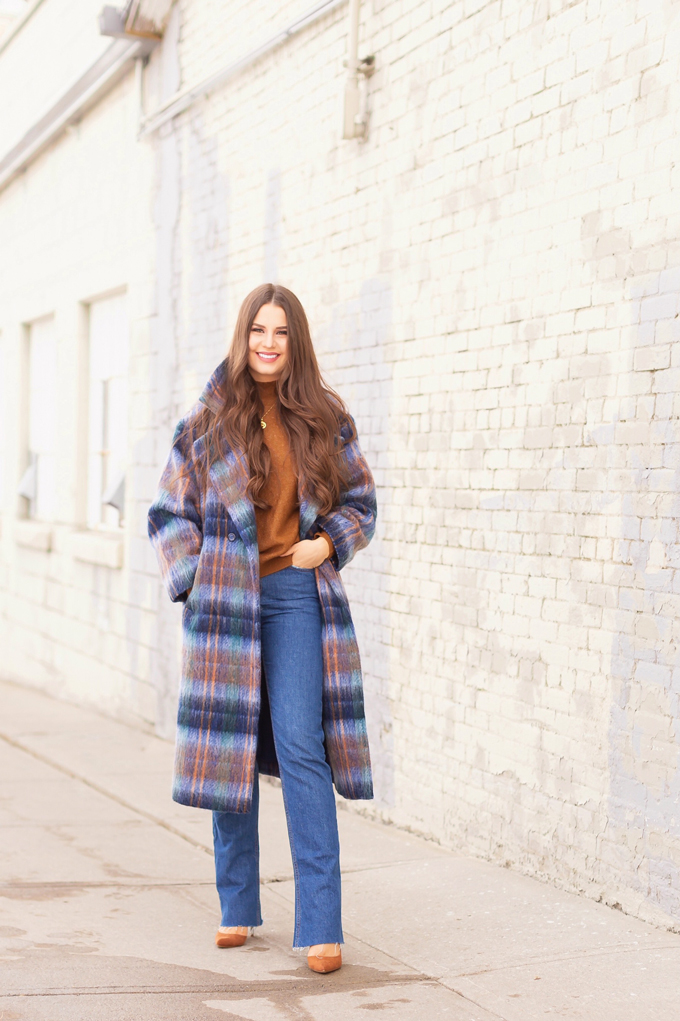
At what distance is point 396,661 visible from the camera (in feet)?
18.0

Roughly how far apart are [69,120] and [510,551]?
6713 mm

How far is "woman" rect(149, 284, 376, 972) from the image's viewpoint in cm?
354

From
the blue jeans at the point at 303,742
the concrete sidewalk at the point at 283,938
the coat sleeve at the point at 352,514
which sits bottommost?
the concrete sidewalk at the point at 283,938

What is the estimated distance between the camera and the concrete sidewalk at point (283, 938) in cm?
333

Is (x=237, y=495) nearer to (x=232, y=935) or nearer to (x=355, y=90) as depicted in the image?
(x=232, y=935)

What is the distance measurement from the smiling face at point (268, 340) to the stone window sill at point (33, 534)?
6.81m

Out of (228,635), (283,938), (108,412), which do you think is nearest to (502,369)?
(228,635)

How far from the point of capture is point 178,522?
3.64 m

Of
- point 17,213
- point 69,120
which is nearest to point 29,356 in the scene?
point 17,213

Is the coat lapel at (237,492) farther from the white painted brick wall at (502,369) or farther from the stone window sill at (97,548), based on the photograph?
the stone window sill at (97,548)

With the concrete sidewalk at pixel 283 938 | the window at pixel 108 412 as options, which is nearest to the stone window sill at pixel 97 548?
the window at pixel 108 412

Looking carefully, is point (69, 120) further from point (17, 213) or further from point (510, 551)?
point (510, 551)

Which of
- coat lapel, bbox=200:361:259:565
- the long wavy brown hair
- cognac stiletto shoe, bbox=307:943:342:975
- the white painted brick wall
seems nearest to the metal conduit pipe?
the white painted brick wall

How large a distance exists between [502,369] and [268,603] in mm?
1605
